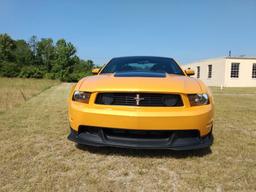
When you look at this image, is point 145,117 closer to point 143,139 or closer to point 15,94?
point 143,139

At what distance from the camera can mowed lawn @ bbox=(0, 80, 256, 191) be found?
2.56m

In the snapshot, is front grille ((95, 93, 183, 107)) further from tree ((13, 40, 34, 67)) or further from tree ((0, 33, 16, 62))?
tree ((13, 40, 34, 67))

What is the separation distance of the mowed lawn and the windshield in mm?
1338

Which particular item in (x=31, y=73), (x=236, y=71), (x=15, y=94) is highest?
(x=15, y=94)

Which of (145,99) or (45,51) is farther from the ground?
(45,51)

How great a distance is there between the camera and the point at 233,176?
281cm

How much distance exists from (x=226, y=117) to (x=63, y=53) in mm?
50337

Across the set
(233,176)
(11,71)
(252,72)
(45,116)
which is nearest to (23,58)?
(11,71)

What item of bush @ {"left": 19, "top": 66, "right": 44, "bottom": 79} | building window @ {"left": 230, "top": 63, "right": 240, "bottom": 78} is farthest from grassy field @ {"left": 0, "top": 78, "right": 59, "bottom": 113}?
bush @ {"left": 19, "top": 66, "right": 44, "bottom": 79}

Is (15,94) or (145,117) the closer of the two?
(145,117)

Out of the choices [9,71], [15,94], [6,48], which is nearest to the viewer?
[15,94]

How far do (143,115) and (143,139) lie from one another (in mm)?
281

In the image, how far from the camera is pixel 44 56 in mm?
65938

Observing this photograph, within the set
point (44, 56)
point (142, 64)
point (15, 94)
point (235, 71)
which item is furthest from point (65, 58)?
point (142, 64)
